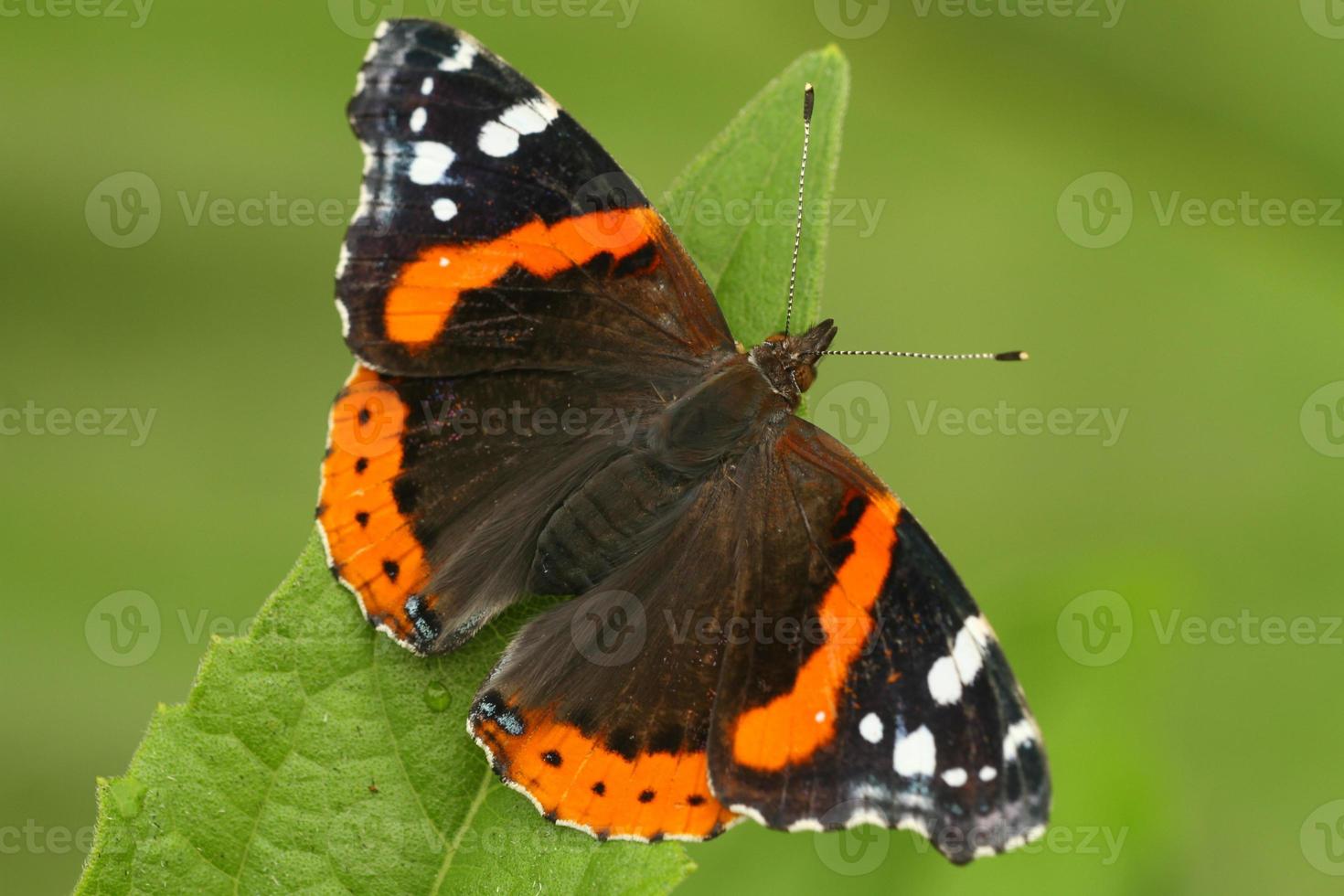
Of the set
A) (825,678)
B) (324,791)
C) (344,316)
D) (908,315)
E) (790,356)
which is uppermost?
(908,315)

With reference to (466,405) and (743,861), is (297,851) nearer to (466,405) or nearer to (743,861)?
(466,405)

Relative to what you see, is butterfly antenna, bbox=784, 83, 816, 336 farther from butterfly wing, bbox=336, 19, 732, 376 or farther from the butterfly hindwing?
the butterfly hindwing

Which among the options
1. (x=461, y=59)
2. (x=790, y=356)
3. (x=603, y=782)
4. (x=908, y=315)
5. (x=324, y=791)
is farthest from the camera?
(x=908, y=315)

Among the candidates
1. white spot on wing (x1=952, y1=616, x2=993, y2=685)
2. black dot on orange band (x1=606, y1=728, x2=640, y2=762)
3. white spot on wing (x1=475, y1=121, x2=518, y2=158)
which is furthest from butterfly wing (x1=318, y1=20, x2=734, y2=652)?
white spot on wing (x1=952, y1=616, x2=993, y2=685)

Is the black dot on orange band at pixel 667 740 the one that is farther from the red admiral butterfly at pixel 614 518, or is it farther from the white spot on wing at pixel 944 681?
the white spot on wing at pixel 944 681

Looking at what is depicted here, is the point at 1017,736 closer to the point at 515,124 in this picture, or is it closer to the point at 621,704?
the point at 621,704

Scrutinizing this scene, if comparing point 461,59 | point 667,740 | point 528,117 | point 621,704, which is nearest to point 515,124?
point 528,117

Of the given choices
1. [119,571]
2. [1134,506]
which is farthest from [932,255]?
[119,571]
